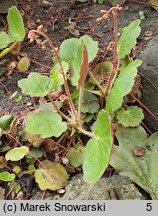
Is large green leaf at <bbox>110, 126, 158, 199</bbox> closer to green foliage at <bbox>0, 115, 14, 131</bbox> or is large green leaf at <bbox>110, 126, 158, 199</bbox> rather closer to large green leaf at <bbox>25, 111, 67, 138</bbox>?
large green leaf at <bbox>25, 111, 67, 138</bbox>

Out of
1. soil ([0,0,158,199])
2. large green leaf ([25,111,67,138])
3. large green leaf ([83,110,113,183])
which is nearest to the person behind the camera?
large green leaf ([83,110,113,183])

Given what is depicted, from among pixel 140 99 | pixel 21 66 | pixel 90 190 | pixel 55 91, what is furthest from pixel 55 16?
pixel 90 190

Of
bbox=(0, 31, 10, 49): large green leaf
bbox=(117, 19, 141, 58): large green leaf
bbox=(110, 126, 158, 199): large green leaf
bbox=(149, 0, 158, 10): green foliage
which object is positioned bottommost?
bbox=(110, 126, 158, 199): large green leaf

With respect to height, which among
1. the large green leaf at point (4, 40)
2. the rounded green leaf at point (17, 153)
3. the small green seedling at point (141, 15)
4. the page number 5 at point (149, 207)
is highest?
the large green leaf at point (4, 40)

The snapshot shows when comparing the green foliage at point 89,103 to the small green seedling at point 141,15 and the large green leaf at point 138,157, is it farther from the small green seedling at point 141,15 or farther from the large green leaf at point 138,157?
the small green seedling at point 141,15

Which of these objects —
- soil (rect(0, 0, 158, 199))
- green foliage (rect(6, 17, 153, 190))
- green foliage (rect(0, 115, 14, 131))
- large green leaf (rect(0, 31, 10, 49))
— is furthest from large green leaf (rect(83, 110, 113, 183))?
large green leaf (rect(0, 31, 10, 49))

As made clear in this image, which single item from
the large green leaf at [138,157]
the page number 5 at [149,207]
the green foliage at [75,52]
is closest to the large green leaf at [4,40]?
the green foliage at [75,52]
